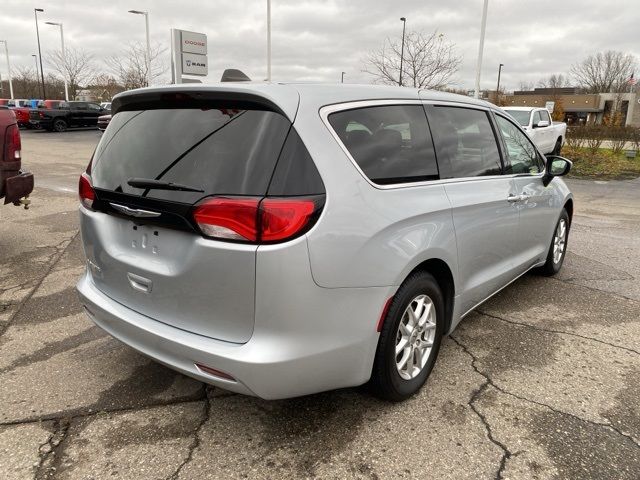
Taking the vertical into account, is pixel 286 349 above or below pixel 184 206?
below

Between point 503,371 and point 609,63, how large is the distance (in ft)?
261

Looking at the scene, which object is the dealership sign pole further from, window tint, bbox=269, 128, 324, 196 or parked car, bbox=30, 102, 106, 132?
parked car, bbox=30, 102, 106, 132

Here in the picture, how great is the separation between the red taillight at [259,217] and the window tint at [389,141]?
18.7 inches

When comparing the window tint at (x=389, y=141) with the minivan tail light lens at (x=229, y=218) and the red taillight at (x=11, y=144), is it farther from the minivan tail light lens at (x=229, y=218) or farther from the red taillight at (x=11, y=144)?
the red taillight at (x=11, y=144)

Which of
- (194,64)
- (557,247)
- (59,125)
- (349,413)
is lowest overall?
(349,413)

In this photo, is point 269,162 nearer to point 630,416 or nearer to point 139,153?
point 139,153

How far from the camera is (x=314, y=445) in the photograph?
2492 millimetres

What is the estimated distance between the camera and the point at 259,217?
2.10m

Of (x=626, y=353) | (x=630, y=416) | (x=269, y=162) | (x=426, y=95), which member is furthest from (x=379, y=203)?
(x=626, y=353)

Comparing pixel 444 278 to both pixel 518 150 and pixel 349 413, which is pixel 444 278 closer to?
pixel 349 413

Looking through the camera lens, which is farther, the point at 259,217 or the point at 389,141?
the point at 389,141

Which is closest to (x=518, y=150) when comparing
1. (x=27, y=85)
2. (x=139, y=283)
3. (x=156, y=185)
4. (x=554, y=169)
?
(x=554, y=169)

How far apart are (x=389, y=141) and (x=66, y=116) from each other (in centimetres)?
3151

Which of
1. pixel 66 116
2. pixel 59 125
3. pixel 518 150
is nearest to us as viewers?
pixel 518 150
